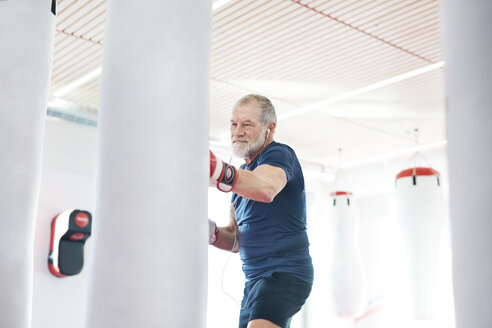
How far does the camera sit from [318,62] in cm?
503

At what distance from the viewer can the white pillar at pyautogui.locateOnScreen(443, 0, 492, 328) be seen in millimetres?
1083

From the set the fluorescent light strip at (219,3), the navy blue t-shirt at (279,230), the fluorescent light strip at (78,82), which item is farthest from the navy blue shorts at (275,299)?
the fluorescent light strip at (78,82)

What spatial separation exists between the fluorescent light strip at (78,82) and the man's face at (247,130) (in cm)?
Result: 323

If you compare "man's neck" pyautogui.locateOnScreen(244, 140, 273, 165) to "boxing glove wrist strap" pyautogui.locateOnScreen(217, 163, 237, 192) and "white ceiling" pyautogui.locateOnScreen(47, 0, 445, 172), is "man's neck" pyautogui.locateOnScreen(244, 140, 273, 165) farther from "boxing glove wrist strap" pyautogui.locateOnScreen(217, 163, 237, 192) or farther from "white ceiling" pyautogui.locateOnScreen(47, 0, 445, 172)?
"white ceiling" pyautogui.locateOnScreen(47, 0, 445, 172)

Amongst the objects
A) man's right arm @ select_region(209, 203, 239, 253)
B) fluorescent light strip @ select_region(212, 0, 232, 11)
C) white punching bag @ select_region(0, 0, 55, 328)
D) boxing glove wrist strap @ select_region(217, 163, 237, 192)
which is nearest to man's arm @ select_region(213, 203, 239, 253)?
man's right arm @ select_region(209, 203, 239, 253)

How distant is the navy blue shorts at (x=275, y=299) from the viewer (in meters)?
2.11

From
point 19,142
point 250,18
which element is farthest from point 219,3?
point 19,142

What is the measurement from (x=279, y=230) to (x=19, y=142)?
104cm

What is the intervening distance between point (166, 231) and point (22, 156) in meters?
0.71

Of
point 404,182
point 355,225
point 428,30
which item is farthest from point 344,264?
point 428,30

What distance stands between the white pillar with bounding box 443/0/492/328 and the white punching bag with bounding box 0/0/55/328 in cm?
132

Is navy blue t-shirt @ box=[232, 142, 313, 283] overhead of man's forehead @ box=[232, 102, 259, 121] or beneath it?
beneath

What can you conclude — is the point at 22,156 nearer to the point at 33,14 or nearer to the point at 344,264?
the point at 33,14

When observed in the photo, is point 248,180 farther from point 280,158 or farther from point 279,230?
point 279,230
